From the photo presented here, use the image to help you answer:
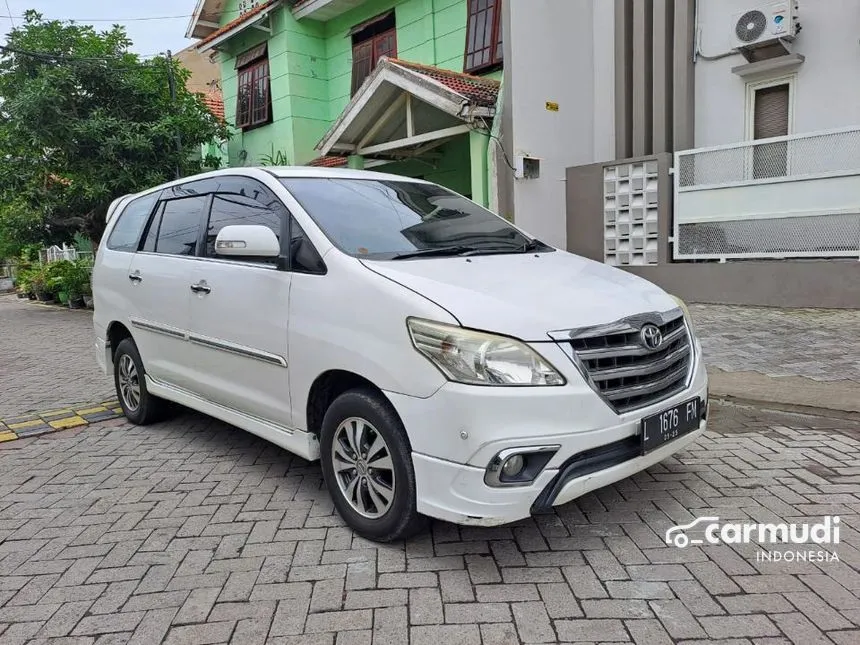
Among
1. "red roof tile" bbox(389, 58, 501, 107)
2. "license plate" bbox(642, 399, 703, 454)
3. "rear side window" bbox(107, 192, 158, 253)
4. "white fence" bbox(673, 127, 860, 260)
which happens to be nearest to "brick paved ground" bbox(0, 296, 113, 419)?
"rear side window" bbox(107, 192, 158, 253)

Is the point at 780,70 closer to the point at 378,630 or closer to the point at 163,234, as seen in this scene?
the point at 163,234

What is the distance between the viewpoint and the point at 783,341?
659 centimetres

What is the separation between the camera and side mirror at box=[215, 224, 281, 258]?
3.18 metres

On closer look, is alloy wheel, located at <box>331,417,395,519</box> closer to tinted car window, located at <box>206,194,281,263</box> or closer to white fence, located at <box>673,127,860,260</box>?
tinted car window, located at <box>206,194,281,263</box>

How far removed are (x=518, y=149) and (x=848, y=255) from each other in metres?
4.42

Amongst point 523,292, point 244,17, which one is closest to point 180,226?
point 523,292

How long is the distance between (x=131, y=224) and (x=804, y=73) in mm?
8487

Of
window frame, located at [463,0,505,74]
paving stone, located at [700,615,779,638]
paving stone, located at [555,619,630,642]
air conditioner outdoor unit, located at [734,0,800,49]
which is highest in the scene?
window frame, located at [463,0,505,74]

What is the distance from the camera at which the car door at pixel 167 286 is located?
4066mm

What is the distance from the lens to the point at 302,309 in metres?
3.07

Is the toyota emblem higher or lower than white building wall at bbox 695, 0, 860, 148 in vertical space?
lower

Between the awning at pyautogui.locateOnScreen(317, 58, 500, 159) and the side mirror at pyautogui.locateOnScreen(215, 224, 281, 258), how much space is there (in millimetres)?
6306

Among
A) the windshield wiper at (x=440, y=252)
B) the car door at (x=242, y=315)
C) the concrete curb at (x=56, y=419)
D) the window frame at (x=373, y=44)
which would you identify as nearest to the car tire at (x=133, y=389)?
the concrete curb at (x=56, y=419)

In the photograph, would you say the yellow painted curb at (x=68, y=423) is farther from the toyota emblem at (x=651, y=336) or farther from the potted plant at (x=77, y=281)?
the potted plant at (x=77, y=281)
